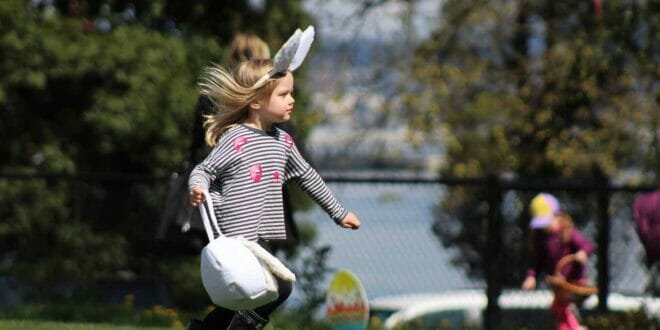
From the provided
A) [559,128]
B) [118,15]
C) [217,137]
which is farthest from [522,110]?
[217,137]

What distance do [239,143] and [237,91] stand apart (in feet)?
0.80

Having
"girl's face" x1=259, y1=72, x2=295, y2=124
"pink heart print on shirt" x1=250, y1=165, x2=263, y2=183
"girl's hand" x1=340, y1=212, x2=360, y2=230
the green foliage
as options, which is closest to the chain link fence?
the green foliage

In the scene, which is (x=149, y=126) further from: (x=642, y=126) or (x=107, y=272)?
(x=642, y=126)

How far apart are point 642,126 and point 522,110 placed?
4.68 feet

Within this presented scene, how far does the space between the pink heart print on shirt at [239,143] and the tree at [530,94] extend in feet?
28.0

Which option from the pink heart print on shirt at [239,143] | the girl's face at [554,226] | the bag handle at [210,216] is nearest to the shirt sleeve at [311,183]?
the pink heart print on shirt at [239,143]

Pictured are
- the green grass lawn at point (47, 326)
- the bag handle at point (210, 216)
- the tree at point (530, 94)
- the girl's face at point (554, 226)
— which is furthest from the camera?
the tree at point (530, 94)

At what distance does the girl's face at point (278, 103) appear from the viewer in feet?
20.1

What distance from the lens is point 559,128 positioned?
1634 centimetres

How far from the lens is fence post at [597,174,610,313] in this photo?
33.0 ft

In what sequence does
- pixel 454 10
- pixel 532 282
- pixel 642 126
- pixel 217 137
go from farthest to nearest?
pixel 454 10, pixel 642 126, pixel 532 282, pixel 217 137

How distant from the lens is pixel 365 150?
17.9 m

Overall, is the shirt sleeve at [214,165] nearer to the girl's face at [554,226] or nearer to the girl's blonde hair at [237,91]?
the girl's blonde hair at [237,91]

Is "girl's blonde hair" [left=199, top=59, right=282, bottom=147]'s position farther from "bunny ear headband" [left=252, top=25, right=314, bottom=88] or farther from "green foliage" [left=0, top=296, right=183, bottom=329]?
"green foliage" [left=0, top=296, right=183, bottom=329]
